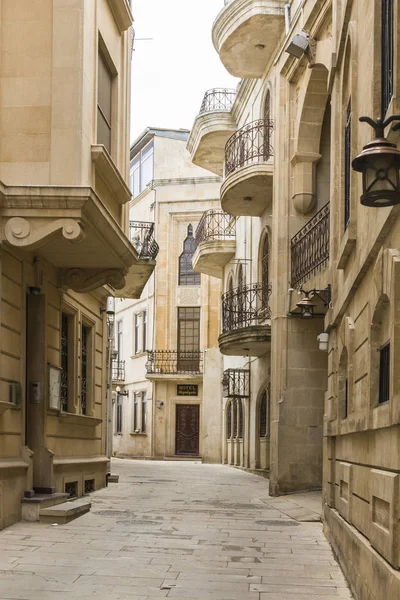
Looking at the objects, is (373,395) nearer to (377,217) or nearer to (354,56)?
(377,217)

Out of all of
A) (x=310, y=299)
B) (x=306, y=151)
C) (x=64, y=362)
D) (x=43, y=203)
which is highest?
(x=306, y=151)

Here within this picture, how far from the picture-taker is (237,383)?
30.5 meters

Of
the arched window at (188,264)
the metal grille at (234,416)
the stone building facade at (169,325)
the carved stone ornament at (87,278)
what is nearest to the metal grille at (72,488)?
the carved stone ornament at (87,278)

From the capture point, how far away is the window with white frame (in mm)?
47406

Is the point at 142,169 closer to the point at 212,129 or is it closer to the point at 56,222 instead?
the point at 212,129

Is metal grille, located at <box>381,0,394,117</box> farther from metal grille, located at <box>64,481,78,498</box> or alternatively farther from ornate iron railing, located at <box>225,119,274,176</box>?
ornate iron railing, located at <box>225,119,274,176</box>

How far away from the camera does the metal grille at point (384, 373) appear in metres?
6.97

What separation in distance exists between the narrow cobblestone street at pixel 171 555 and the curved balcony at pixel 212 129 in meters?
16.6

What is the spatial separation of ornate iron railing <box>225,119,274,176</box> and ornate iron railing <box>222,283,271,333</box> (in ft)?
10.7

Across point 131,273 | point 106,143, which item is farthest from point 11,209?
point 131,273

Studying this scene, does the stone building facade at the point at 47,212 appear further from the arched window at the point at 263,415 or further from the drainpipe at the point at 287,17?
the arched window at the point at 263,415

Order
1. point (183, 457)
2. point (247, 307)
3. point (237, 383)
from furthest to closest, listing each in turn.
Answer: point (183, 457), point (237, 383), point (247, 307)

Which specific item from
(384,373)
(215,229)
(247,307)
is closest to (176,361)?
(215,229)

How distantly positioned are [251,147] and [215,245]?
9.60m
